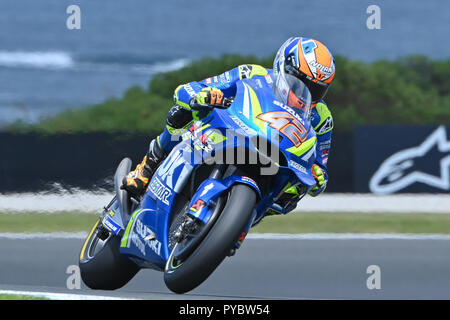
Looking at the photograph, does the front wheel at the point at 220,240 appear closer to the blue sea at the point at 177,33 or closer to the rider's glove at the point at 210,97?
the rider's glove at the point at 210,97

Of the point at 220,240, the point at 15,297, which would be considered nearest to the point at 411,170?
the point at 15,297

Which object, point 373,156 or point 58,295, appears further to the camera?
point 373,156

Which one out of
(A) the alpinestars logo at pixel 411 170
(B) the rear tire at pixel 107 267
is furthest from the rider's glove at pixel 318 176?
(A) the alpinestars logo at pixel 411 170

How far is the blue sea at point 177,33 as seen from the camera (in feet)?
43.7

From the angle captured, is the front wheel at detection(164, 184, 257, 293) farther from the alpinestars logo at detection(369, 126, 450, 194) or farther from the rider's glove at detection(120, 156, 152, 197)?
the alpinestars logo at detection(369, 126, 450, 194)

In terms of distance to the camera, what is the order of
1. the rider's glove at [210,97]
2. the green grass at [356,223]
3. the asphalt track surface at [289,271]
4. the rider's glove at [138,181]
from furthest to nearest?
the green grass at [356,223], the asphalt track surface at [289,271], the rider's glove at [138,181], the rider's glove at [210,97]

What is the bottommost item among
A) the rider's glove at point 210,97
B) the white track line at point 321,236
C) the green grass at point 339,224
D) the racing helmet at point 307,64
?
the white track line at point 321,236

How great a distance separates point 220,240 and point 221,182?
0.36 m

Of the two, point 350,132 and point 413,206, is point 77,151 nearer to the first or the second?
point 350,132

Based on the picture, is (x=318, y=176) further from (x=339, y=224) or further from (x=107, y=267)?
(x=339, y=224)

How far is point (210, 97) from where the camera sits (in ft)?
14.7

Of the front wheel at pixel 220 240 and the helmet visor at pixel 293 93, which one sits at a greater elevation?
the helmet visor at pixel 293 93

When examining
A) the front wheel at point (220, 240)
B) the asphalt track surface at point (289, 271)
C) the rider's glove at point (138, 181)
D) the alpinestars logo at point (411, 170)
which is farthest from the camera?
the alpinestars logo at point (411, 170)

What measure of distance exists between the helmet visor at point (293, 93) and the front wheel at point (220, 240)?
1.96 ft
